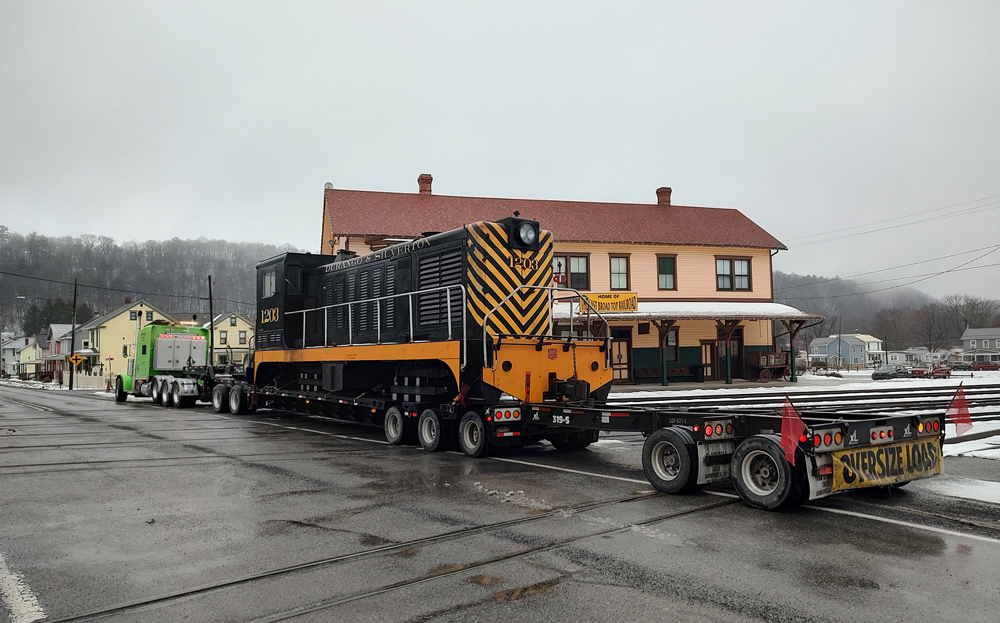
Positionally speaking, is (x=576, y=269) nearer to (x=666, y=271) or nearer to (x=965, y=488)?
(x=666, y=271)

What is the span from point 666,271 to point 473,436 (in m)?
26.1

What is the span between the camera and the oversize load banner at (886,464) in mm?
6598

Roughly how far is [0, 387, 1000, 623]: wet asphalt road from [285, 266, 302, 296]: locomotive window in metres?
7.28

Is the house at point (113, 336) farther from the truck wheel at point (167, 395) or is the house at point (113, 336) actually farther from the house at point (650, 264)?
the truck wheel at point (167, 395)

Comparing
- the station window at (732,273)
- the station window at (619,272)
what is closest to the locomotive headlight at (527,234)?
the station window at (619,272)

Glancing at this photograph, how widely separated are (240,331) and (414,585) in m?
77.3

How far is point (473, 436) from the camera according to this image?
1061cm

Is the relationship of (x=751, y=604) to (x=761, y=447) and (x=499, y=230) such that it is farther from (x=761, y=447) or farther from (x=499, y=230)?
(x=499, y=230)

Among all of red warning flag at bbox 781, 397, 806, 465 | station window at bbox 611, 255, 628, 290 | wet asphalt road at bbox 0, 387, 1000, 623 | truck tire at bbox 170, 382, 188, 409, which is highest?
station window at bbox 611, 255, 628, 290

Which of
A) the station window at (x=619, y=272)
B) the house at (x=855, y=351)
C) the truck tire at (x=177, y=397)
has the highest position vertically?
the station window at (x=619, y=272)

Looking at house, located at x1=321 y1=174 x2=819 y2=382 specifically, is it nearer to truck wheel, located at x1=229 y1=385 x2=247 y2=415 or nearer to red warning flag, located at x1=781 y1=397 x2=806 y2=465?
truck wheel, located at x1=229 y1=385 x2=247 y2=415

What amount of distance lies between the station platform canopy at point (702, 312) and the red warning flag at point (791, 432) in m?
22.5

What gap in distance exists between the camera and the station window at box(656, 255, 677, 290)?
34594 mm

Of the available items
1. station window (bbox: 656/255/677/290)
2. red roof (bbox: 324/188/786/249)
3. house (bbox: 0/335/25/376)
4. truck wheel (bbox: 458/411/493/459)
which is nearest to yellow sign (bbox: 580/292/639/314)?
red roof (bbox: 324/188/786/249)
